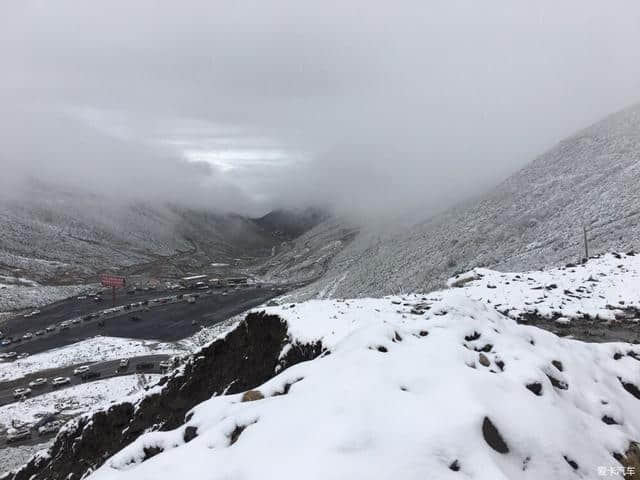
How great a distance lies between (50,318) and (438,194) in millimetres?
86206

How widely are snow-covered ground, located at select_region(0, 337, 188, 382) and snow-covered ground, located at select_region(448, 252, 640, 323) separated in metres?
45.7

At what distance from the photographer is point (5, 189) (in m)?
183

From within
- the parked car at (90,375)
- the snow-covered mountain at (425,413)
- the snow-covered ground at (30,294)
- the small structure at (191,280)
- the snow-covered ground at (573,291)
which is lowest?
the parked car at (90,375)

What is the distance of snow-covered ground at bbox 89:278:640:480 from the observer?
4727 mm

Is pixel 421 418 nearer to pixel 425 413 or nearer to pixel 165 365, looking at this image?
pixel 425 413

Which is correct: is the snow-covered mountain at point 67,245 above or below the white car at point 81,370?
above

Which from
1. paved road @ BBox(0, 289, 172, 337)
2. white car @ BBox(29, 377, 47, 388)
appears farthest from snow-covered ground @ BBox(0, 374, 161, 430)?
paved road @ BBox(0, 289, 172, 337)

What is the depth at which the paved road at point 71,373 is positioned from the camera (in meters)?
43.6

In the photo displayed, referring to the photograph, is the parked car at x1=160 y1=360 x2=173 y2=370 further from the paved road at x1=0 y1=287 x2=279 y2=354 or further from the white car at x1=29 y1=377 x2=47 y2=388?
the paved road at x1=0 y1=287 x2=279 y2=354

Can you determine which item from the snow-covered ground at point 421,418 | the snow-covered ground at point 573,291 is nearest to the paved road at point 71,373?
the snow-covered ground at point 573,291

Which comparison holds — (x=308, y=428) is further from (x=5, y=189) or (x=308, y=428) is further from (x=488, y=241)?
(x=5, y=189)

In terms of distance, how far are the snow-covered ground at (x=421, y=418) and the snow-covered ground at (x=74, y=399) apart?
34.8 metres

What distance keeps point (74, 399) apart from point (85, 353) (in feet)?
65.5

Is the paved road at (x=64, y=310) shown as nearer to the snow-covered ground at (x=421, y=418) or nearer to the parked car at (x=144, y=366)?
the parked car at (x=144, y=366)
